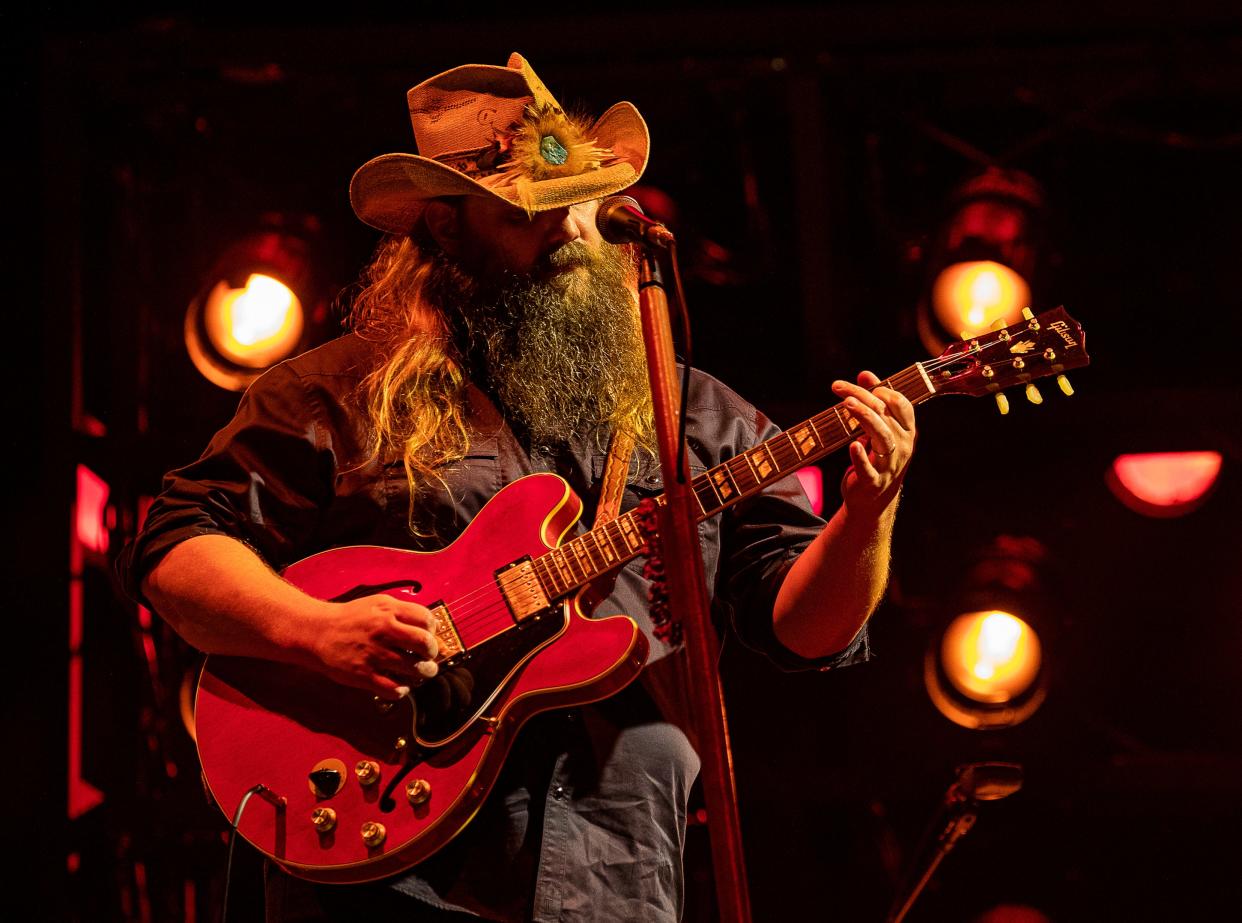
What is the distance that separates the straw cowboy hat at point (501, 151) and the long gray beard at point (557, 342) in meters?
0.18

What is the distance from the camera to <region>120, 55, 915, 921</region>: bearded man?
7.05 feet

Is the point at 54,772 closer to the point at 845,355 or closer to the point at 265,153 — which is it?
the point at 265,153

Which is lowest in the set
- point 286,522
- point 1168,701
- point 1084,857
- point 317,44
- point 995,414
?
point 1084,857

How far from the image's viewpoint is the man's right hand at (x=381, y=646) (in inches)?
84.0

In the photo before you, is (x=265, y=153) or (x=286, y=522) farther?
(x=265, y=153)

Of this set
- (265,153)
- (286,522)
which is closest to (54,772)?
(286,522)

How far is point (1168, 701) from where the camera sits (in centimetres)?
388

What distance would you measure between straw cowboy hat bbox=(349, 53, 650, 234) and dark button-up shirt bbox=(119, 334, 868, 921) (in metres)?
0.37

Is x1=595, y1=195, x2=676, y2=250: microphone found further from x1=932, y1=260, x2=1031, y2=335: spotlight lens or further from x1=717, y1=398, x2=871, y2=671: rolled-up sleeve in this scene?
x1=932, y1=260, x2=1031, y2=335: spotlight lens

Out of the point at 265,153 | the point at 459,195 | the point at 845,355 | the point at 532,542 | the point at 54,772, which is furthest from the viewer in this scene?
the point at 265,153

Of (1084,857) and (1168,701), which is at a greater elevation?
(1168,701)

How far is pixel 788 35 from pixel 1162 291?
1.46 m

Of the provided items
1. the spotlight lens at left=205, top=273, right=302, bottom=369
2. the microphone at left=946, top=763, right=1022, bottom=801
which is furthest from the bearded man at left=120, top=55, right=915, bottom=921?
the spotlight lens at left=205, top=273, right=302, bottom=369

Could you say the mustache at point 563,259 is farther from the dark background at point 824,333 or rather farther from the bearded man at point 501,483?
the dark background at point 824,333
